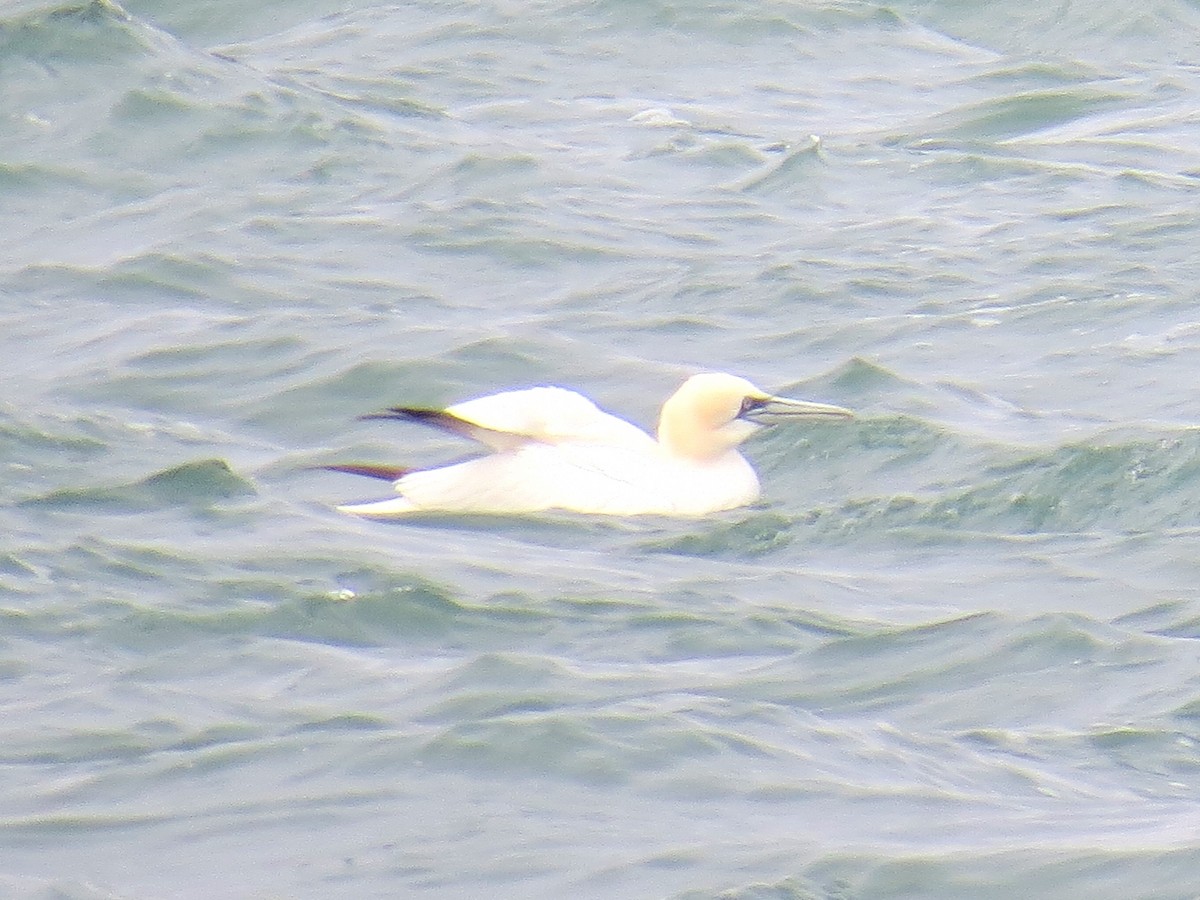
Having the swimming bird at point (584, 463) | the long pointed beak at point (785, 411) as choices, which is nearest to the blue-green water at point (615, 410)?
the swimming bird at point (584, 463)

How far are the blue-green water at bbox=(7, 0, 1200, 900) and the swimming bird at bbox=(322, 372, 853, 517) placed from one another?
4.9 inches

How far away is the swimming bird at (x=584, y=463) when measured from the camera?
308 inches

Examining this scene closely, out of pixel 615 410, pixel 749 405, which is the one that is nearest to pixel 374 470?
pixel 749 405

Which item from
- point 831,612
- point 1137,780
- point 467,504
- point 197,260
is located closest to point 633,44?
point 197,260

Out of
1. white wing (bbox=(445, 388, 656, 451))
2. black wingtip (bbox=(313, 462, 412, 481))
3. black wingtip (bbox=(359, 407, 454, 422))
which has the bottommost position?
black wingtip (bbox=(313, 462, 412, 481))

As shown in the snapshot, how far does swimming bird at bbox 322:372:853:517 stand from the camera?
7828mm

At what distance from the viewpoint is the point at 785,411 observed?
816 centimetres

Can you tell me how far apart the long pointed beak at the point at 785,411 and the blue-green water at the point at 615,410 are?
256 mm

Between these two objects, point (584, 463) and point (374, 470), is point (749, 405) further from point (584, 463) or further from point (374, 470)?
point (374, 470)

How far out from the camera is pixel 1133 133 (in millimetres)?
13758

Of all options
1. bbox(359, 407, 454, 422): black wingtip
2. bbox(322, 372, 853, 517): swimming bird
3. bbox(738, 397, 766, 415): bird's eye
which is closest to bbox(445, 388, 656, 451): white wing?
bbox(322, 372, 853, 517): swimming bird

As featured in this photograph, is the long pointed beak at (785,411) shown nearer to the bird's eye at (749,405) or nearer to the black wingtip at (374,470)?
the bird's eye at (749,405)

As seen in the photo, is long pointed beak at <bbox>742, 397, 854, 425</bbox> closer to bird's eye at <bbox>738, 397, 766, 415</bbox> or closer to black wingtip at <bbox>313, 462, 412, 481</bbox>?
bird's eye at <bbox>738, 397, 766, 415</bbox>

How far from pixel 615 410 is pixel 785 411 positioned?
129cm
